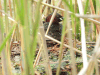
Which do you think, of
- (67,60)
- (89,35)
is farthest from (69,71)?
(89,35)

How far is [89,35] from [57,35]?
0.41 m

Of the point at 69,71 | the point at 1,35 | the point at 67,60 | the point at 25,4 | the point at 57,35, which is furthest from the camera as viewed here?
the point at 57,35

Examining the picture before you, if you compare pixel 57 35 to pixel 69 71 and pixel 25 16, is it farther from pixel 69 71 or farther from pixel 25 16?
pixel 25 16

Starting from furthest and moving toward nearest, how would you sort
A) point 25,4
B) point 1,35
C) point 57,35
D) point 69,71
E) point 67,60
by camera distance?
point 57,35 → point 67,60 → point 69,71 → point 1,35 → point 25,4

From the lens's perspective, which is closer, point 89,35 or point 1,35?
point 1,35

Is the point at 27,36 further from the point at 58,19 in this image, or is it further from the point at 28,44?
the point at 58,19

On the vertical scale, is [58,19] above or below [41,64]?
above

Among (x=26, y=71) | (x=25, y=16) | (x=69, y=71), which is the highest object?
(x=25, y=16)

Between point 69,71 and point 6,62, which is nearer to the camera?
point 6,62

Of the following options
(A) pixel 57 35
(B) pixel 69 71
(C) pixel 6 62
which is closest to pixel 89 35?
(A) pixel 57 35

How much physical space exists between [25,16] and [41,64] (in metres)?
0.76

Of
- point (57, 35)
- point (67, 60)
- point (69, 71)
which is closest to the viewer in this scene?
point (69, 71)

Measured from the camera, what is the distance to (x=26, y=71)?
1.16ft

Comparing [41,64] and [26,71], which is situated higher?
[26,71]
